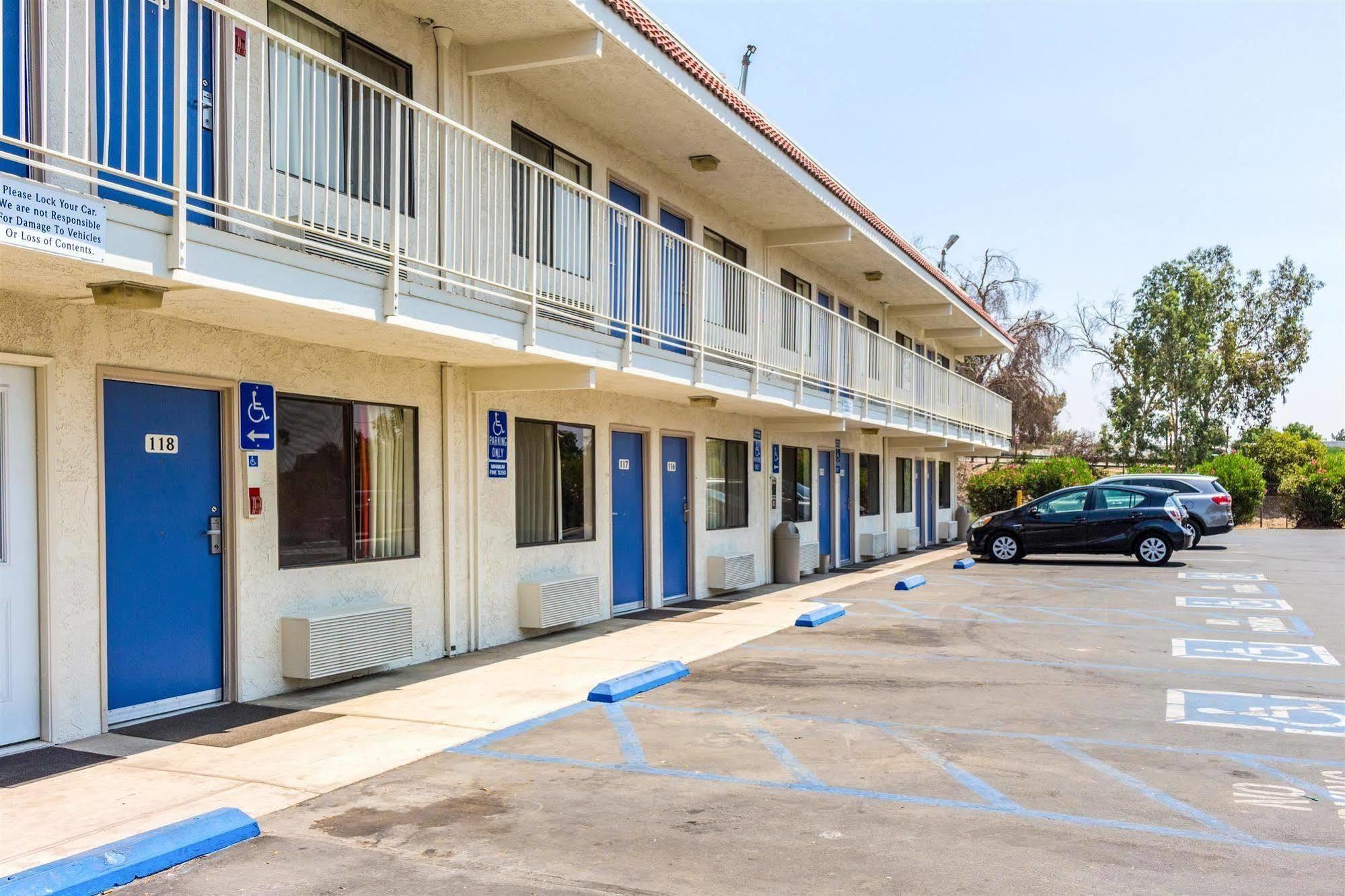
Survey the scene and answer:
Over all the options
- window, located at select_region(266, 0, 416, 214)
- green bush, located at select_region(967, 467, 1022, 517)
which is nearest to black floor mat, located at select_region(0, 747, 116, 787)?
window, located at select_region(266, 0, 416, 214)

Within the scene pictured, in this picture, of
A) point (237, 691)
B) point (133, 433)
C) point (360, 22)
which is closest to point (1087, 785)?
point (237, 691)

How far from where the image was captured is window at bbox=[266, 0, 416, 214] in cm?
803

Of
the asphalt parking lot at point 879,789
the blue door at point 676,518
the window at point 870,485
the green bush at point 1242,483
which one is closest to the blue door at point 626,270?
the blue door at point 676,518

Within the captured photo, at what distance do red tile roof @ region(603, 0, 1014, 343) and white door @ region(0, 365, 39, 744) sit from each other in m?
5.80

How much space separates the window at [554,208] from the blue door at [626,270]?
1.13ft

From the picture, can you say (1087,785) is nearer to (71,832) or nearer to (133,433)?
(71,832)

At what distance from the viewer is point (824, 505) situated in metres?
21.3

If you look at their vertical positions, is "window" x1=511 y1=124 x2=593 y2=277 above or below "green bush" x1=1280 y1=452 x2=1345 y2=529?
above

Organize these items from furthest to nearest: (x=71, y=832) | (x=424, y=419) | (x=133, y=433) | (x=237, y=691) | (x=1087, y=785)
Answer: (x=424, y=419) < (x=237, y=691) < (x=133, y=433) < (x=1087, y=785) < (x=71, y=832)

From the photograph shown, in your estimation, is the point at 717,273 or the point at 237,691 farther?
the point at 717,273

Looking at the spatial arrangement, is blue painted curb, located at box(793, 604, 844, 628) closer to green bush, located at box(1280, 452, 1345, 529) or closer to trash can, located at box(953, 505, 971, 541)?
trash can, located at box(953, 505, 971, 541)

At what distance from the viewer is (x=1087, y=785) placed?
6.21 meters

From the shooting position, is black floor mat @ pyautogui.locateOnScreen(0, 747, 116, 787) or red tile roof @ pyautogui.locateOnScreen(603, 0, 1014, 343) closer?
black floor mat @ pyautogui.locateOnScreen(0, 747, 116, 787)

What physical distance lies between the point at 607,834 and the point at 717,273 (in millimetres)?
8945
